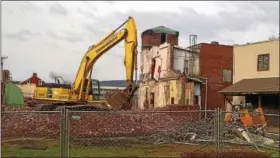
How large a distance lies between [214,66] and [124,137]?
3401cm

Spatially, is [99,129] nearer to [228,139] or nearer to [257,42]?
[228,139]

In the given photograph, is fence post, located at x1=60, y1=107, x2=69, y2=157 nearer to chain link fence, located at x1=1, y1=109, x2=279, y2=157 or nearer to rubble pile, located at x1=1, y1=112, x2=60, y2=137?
chain link fence, located at x1=1, y1=109, x2=279, y2=157

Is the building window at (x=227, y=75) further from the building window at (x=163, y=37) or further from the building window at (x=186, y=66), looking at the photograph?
the building window at (x=163, y=37)

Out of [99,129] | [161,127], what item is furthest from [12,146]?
[161,127]

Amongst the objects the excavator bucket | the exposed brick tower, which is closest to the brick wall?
the exposed brick tower

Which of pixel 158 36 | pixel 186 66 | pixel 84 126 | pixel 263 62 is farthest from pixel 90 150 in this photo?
pixel 158 36

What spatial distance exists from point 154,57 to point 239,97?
14888 millimetres

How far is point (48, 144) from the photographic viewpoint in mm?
16766

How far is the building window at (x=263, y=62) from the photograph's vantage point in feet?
127

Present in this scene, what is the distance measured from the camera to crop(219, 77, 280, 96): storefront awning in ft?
113

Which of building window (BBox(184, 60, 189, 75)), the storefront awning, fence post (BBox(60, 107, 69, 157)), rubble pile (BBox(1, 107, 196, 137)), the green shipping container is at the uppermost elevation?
building window (BBox(184, 60, 189, 75))

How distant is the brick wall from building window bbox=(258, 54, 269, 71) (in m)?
10.4

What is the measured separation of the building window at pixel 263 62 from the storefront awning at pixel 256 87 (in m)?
0.96

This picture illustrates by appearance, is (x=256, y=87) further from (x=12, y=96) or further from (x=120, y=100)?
(x=12, y=96)
